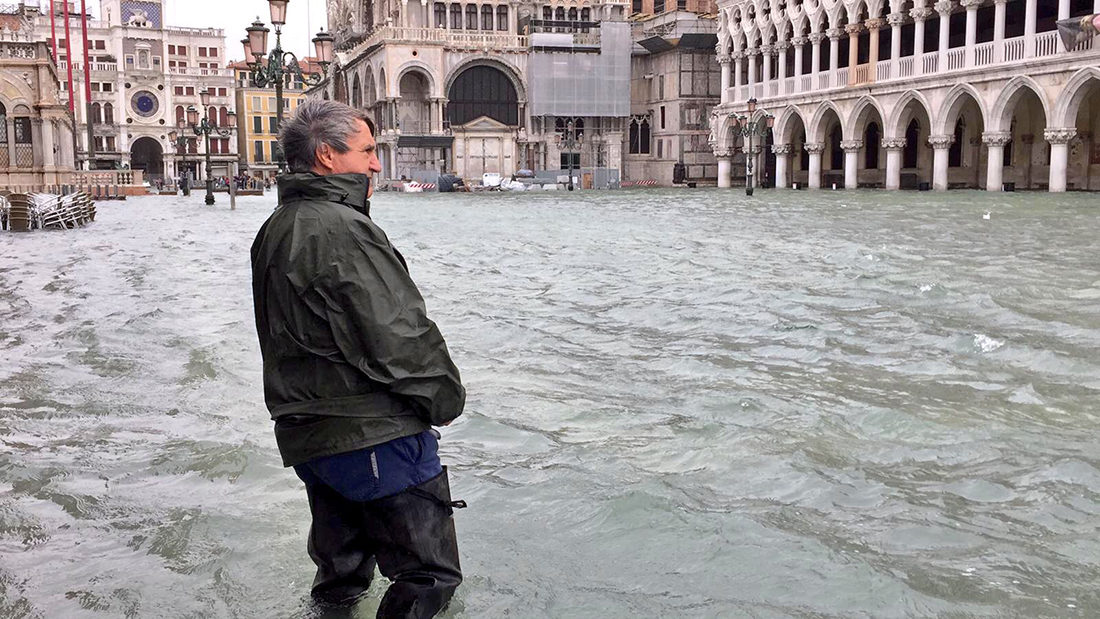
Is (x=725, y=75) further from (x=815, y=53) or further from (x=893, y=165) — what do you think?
(x=893, y=165)

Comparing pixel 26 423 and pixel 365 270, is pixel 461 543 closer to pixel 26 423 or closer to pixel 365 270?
pixel 365 270

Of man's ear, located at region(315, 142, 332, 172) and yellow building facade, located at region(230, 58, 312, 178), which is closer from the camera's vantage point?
man's ear, located at region(315, 142, 332, 172)

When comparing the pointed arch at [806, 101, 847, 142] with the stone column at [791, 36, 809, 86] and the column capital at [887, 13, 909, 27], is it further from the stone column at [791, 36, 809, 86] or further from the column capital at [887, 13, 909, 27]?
the column capital at [887, 13, 909, 27]

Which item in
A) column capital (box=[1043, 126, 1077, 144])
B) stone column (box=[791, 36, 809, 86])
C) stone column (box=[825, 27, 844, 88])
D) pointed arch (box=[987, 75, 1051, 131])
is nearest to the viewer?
column capital (box=[1043, 126, 1077, 144])

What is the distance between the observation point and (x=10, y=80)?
3281cm

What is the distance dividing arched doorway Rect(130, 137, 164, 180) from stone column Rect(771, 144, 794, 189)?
47750 mm

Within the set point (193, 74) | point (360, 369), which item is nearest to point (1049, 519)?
point (360, 369)

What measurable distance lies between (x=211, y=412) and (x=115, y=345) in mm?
2469

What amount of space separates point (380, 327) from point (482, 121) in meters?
49.7

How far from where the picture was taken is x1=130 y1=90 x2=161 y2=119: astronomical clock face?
246 feet

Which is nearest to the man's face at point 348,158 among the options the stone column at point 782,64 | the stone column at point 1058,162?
the stone column at point 1058,162

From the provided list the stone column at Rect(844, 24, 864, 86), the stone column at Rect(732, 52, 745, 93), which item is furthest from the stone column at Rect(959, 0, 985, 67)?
the stone column at Rect(732, 52, 745, 93)

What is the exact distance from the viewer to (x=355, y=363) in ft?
8.75

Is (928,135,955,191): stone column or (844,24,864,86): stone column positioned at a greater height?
(844,24,864,86): stone column
